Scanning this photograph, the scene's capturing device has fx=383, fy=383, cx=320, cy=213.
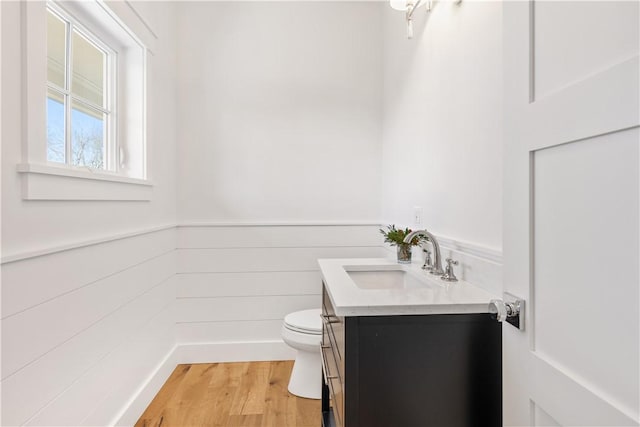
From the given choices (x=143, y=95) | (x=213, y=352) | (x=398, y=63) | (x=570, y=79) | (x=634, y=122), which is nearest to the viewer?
(x=634, y=122)

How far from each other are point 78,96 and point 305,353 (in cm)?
168

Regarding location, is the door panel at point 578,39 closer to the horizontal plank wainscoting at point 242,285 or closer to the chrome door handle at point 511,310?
the chrome door handle at point 511,310

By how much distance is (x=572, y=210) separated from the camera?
59 centimetres

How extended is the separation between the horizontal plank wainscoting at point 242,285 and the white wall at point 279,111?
0.44 feet

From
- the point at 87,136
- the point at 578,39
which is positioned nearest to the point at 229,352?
the point at 87,136

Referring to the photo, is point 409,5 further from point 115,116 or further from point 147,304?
point 147,304

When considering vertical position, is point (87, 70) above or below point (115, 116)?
above

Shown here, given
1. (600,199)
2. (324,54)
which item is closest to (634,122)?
(600,199)

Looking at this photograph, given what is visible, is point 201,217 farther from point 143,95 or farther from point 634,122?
point 634,122

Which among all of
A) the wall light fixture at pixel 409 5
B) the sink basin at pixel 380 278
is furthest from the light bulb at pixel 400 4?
the sink basin at pixel 380 278

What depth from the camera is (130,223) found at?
1.87 metres

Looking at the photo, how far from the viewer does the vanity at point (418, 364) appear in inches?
40.8

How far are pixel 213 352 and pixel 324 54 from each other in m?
2.21

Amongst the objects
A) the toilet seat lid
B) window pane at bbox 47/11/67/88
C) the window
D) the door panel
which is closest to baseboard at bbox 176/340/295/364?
the toilet seat lid
